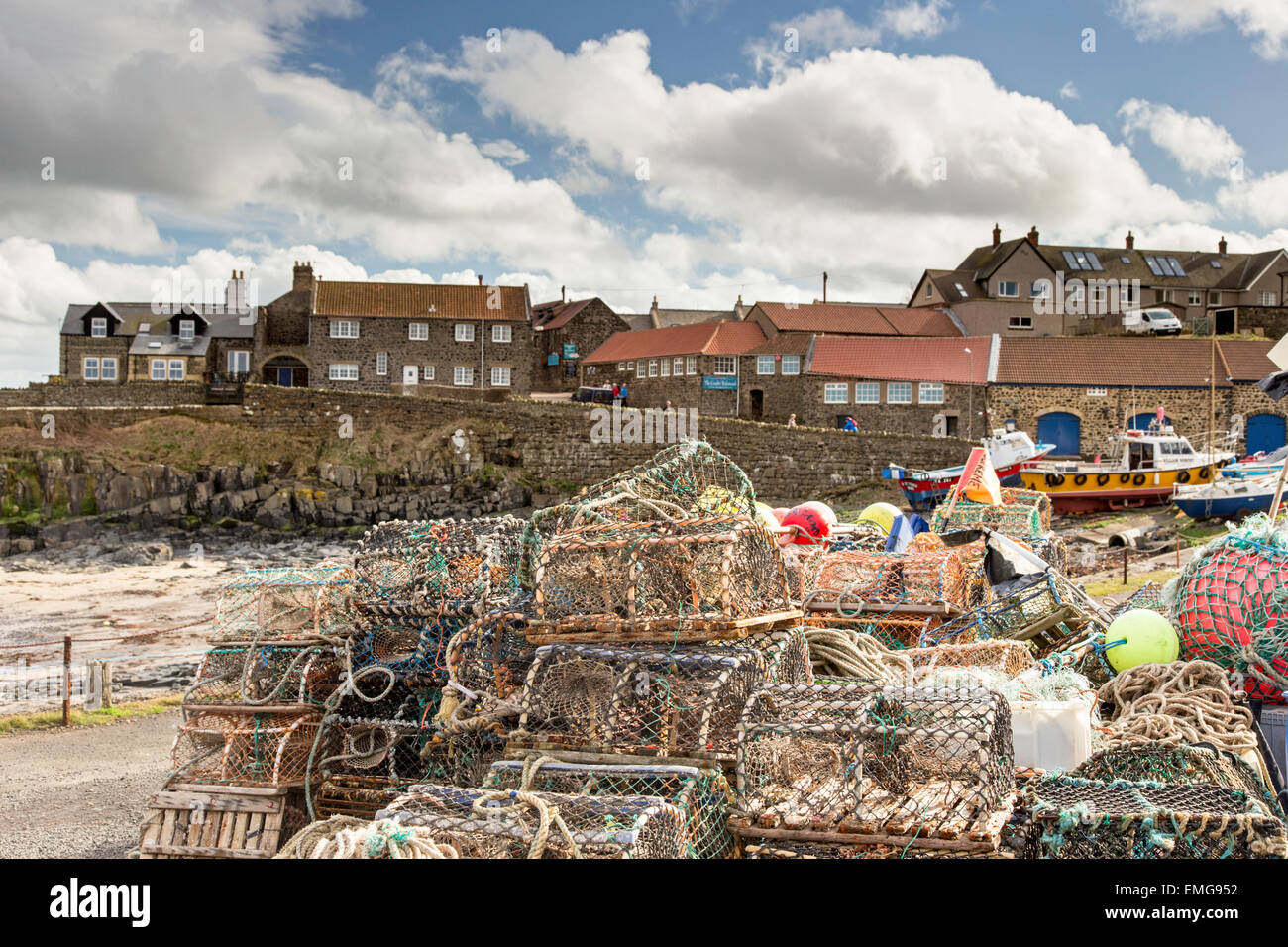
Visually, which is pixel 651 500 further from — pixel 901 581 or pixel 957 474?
pixel 957 474

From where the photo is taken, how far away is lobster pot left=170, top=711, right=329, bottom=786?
4.82 metres

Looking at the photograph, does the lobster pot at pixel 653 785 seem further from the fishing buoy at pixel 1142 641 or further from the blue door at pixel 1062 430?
the blue door at pixel 1062 430

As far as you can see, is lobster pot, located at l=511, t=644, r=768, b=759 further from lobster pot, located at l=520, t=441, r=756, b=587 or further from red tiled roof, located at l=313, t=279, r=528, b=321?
red tiled roof, located at l=313, t=279, r=528, b=321

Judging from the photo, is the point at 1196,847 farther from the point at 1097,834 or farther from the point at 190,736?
the point at 190,736

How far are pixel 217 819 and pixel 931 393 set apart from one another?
26.6 metres

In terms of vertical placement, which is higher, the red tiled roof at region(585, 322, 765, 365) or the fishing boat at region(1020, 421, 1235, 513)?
the red tiled roof at region(585, 322, 765, 365)

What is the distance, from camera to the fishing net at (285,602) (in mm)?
5574

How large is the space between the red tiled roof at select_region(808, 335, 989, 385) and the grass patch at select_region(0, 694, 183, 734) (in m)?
23.4

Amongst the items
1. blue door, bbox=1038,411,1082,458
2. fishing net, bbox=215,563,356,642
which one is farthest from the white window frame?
fishing net, bbox=215,563,356,642

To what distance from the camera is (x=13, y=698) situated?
33.8 ft

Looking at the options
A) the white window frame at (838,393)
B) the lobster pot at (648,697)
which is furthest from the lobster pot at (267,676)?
the white window frame at (838,393)

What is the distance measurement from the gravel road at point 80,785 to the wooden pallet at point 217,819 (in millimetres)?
1206

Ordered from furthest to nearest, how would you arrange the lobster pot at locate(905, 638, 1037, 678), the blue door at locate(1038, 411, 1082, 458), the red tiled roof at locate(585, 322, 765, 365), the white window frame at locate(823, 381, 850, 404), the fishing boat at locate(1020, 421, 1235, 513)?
the red tiled roof at locate(585, 322, 765, 365), the white window frame at locate(823, 381, 850, 404), the blue door at locate(1038, 411, 1082, 458), the fishing boat at locate(1020, 421, 1235, 513), the lobster pot at locate(905, 638, 1037, 678)

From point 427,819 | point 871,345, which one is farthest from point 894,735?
point 871,345
